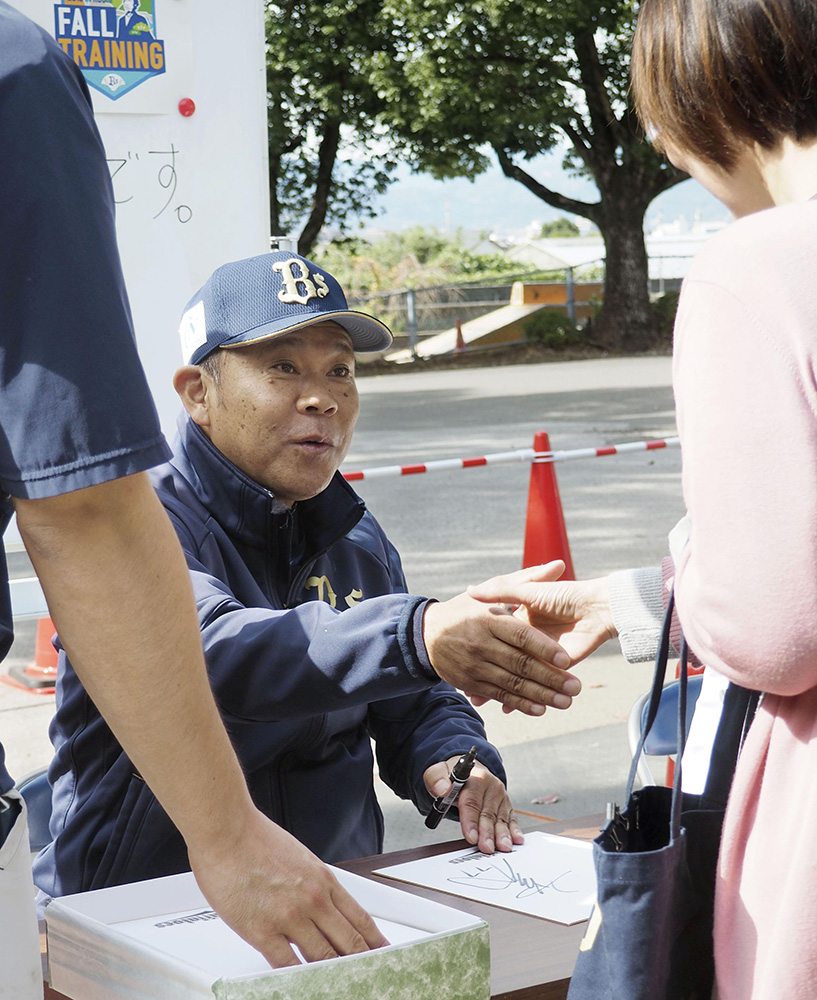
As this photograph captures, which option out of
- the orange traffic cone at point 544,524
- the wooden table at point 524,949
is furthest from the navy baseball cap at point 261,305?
the orange traffic cone at point 544,524

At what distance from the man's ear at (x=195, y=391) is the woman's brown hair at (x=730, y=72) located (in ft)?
4.49

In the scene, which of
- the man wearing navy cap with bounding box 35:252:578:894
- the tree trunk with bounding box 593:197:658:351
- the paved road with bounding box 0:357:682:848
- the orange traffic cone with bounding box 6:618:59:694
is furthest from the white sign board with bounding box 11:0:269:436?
the tree trunk with bounding box 593:197:658:351

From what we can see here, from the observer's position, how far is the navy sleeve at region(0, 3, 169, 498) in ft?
3.36

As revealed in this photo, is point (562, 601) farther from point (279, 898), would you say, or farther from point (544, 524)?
point (544, 524)

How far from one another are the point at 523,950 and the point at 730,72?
110 centimetres

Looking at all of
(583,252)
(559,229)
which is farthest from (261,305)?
(559,229)

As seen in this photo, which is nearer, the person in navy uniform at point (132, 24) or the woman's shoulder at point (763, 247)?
the woman's shoulder at point (763, 247)

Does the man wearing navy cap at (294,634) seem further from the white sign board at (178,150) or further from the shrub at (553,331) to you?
the shrub at (553,331)

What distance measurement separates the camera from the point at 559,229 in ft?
301

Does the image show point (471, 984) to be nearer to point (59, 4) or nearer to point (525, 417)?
point (59, 4)
